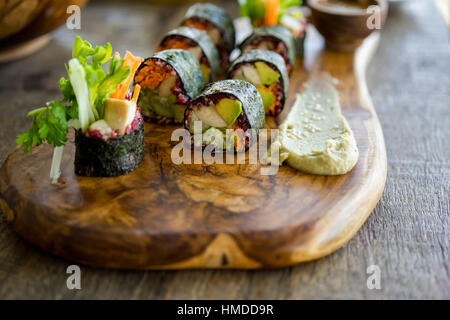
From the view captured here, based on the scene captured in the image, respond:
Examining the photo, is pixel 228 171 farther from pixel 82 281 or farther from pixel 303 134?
pixel 82 281

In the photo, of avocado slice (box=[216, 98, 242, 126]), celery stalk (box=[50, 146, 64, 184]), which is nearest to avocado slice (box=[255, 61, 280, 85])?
avocado slice (box=[216, 98, 242, 126])

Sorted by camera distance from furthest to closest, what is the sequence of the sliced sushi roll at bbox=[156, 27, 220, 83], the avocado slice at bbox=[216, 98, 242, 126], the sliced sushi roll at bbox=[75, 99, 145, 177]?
the sliced sushi roll at bbox=[156, 27, 220, 83] → the avocado slice at bbox=[216, 98, 242, 126] → the sliced sushi roll at bbox=[75, 99, 145, 177]

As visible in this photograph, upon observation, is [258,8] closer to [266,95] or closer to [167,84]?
[266,95]

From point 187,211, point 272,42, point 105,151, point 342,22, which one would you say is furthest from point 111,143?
point 342,22

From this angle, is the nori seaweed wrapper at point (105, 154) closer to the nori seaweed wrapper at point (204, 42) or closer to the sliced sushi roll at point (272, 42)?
the nori seaweed wrapper at point (204, 42)

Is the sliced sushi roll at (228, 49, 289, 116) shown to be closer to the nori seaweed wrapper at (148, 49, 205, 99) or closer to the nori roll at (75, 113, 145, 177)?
the nori seaweed wrapper at (148, 49, 205, 99)
